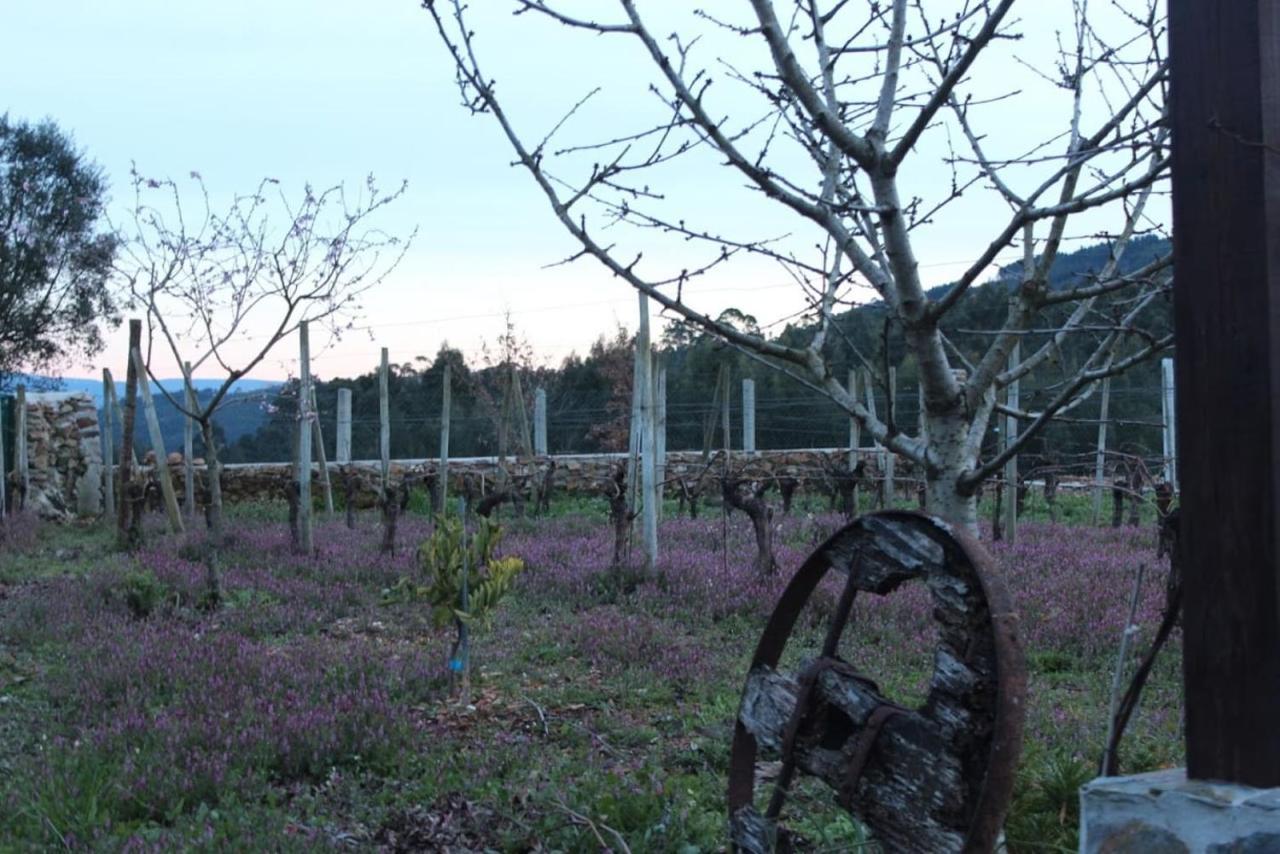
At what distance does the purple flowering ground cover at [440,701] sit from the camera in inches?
175

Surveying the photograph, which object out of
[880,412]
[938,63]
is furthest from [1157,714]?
[880,412]

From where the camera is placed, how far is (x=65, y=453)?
2141cm

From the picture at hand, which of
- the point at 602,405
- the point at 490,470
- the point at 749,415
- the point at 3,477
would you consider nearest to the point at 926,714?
the point at 490,470

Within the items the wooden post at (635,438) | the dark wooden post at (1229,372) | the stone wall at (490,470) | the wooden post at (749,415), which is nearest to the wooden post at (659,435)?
the wooden post at (635,438)

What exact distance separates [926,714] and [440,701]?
431cm

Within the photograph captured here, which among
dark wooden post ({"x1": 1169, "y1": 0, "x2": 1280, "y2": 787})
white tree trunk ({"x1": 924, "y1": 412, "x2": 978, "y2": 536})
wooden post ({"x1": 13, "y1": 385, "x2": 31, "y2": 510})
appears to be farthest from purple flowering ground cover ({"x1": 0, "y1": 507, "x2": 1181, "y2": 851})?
wooden post ({"x1": 13, "y1": 385, "x2": 31, "y2": 510})

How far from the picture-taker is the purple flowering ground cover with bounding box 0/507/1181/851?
445 cm

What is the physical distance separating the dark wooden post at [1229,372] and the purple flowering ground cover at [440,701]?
6.01 feet

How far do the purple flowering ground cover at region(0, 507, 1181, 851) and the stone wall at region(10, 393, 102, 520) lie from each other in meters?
10.1

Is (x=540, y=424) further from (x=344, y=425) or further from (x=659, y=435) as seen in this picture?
(x=659, y=435)

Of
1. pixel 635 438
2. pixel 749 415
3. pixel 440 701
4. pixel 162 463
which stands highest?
pixel 749 415

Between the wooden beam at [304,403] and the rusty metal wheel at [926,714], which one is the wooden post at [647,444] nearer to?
the wooden beam at [304,403]

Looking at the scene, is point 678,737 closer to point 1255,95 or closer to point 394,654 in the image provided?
point 394,654

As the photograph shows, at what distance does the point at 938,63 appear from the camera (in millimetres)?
3469
